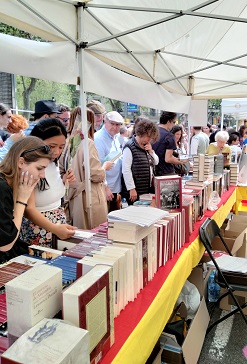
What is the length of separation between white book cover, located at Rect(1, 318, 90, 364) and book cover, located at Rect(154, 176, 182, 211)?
129 cm

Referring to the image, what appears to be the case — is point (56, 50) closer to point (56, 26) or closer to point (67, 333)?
point (56, 26)

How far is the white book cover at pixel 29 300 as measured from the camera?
80 cm

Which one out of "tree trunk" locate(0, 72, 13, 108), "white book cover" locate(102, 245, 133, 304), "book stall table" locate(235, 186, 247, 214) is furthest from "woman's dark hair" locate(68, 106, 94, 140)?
"tree trunk" locate(0, 72, 13, 108)

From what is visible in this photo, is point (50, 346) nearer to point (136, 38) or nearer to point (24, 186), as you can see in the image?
point (24, 186)

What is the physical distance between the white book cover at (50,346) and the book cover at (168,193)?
1.29 m

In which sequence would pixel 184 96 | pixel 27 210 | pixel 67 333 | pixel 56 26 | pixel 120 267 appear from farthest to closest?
1. pixel 184 96
2. pixel 56 26
3. pixel 27 210
4. pixel 120 267
5. pixel 67 333

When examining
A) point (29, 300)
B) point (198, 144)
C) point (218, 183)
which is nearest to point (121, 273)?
point (29, 300)

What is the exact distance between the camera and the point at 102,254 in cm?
117

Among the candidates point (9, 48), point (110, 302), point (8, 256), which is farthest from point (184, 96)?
point (110, 302)

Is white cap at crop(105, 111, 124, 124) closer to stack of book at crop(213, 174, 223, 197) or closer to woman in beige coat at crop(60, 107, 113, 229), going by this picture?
woman in beige coat at crop(60, 107, 113, 229)

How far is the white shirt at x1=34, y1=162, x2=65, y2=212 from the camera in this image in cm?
180

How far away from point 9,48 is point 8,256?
3.63ft

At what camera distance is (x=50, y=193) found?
6.03 ft

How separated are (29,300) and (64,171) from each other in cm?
165
